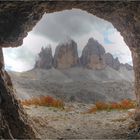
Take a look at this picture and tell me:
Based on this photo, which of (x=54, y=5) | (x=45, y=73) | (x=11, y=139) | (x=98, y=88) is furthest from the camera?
(x=45, y=73)

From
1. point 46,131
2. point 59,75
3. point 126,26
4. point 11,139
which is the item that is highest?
point 126,26

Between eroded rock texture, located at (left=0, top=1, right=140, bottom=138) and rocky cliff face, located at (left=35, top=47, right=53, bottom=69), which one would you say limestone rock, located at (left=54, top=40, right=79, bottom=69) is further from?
eroded rock texture, located at (left=0, top=1, right=140, bottom=138)

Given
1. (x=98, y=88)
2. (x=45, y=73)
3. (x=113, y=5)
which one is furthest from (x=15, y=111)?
(x=45, y=73)

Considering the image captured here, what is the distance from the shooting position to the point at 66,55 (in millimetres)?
159875

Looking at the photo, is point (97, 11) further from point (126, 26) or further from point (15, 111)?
point (15, 111)

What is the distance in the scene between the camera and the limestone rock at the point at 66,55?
160m

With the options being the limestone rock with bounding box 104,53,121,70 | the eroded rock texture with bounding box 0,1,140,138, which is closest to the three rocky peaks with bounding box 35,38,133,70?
the limestone rock with bounding box 104,53,121,70

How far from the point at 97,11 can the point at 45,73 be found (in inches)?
5282

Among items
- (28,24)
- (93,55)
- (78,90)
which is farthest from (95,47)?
(28,24)

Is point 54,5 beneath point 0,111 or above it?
above

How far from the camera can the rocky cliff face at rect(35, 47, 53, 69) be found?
160750 mm

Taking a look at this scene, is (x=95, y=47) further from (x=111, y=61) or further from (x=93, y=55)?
(x=111, y=61)

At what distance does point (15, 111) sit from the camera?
16.3 metres

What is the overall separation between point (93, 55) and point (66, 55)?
392 inches
